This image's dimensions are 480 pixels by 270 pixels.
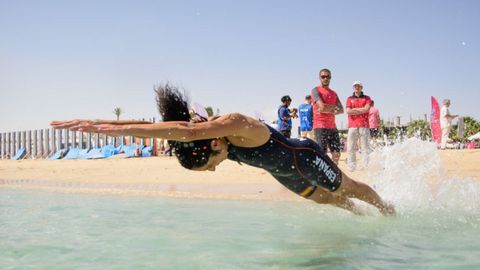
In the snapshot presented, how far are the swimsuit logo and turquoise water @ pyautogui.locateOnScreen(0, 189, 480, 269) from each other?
0.50 m

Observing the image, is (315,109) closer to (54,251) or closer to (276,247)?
(276,247)

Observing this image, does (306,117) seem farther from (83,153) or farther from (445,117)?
(83,153)

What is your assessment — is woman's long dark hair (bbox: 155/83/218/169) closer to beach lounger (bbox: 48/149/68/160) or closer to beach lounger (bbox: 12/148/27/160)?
beach lounger (bbox: 48/149/68/160)

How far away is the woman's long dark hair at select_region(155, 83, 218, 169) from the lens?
4.13 meters

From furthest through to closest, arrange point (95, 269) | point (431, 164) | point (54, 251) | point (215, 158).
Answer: point (431, 164) → point (215, 158) → point (54, 251) → point (95, 269)

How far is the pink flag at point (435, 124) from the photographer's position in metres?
16.3

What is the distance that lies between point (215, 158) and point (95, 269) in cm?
140

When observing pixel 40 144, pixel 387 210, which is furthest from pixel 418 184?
pixel 40 144

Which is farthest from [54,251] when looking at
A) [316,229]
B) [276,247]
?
[316,229]

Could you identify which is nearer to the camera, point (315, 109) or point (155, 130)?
point (155, 130)

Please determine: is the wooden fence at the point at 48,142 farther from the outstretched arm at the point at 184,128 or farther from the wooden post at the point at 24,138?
the outstretched arm at the point at 184,128

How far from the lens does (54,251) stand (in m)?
3.89

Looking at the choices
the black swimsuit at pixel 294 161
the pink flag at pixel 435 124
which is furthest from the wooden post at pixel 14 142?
the black swimsuit at pixel 294 161

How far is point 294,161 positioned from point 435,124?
1343 cm
